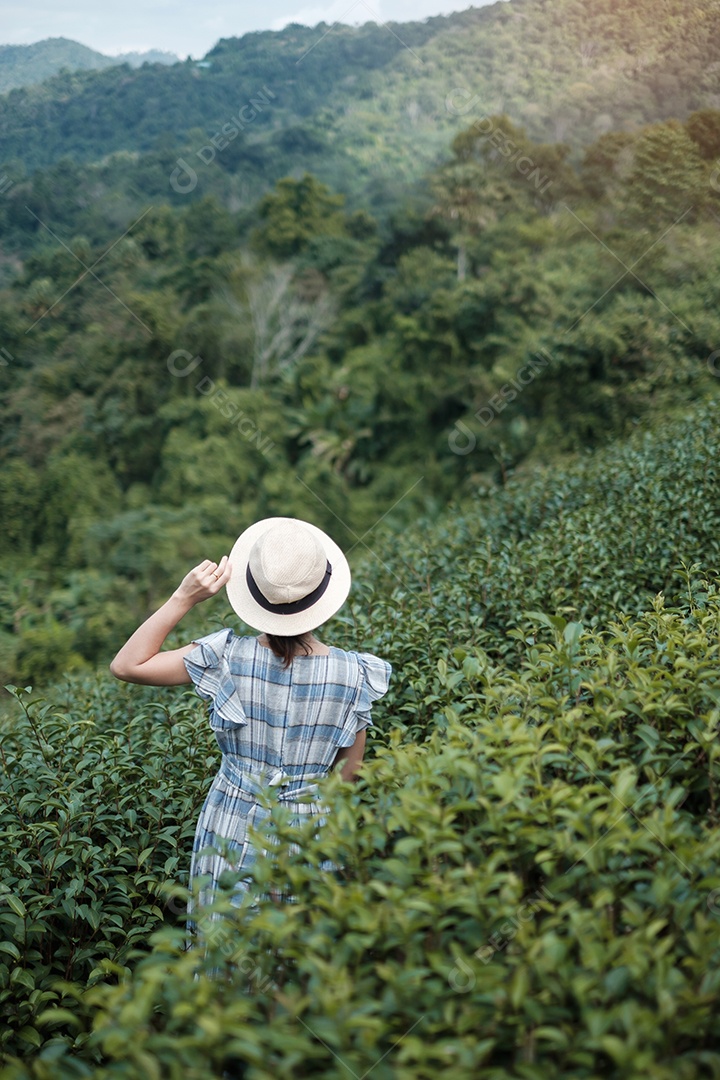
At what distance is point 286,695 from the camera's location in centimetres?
178

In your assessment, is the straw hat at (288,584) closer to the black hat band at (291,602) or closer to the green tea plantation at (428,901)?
the black hat band at (291,602)

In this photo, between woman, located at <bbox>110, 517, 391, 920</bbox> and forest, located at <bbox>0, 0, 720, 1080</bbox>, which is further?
woman, located at <bbox>110, 517, 391, 920</bbox>

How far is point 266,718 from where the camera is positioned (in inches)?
70.0

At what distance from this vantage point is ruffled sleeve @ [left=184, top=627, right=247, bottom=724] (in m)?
1.76

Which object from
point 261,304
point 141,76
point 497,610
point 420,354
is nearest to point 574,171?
point 420,354

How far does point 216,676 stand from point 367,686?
0.31m

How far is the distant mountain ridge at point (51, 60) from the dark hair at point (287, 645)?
2299 centimetres

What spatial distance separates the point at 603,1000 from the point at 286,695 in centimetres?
85
